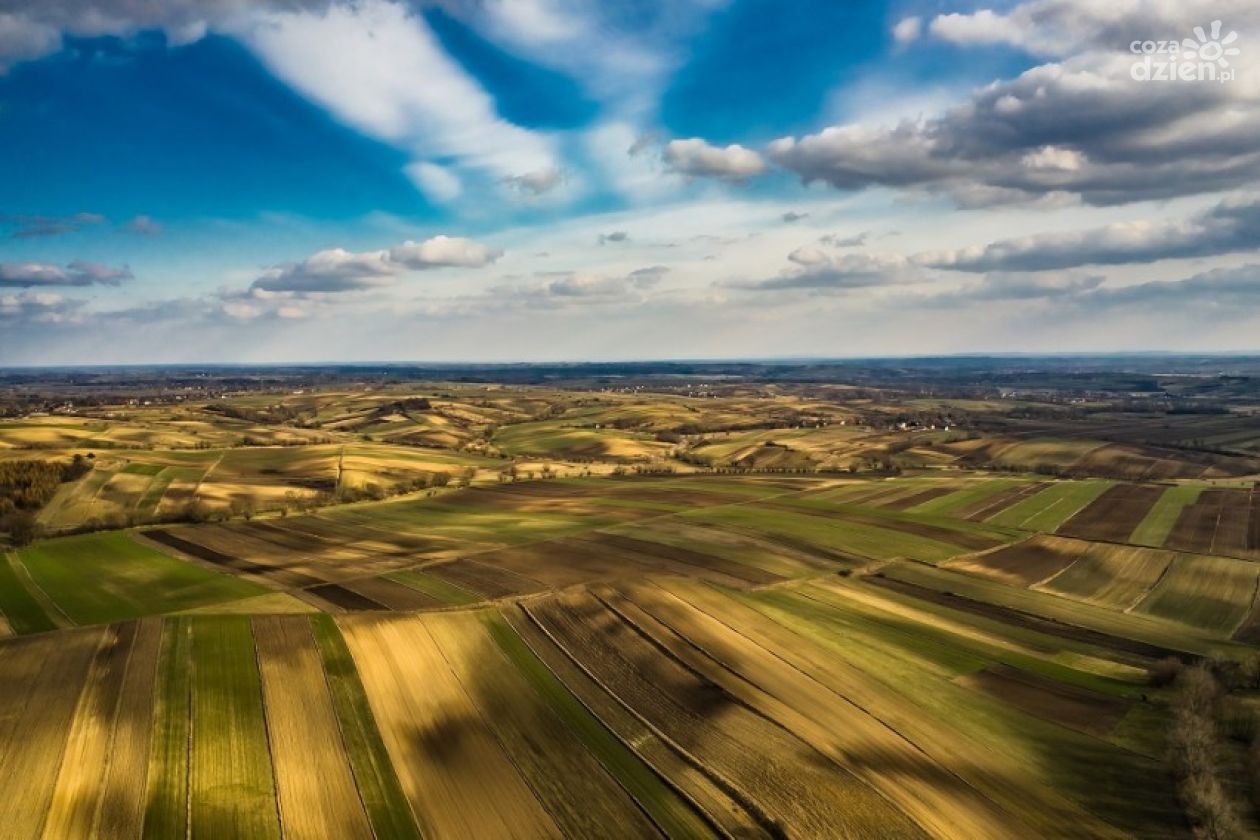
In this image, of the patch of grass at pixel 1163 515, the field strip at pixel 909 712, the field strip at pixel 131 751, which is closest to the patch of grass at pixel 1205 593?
the patch of grass at pixel 1163 515

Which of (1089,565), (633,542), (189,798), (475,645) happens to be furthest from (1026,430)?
(189,798)

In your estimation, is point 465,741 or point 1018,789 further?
point 465,741

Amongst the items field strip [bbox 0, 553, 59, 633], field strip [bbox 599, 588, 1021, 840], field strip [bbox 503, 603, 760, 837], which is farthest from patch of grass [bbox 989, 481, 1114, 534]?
field strip [bbox 0, 553, 59, 633]

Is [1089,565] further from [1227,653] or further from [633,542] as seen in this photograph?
[633,542]

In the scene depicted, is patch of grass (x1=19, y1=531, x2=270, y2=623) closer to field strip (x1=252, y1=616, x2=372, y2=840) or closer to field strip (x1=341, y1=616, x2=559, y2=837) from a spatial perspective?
field strip (x1=252, y1=616, x2=372, y2=840)

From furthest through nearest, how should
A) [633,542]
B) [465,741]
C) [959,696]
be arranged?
[633,542] < [959,696] < [465,741]

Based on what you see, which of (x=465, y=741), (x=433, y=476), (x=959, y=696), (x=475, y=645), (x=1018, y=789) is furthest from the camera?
(x=433, y=476)
